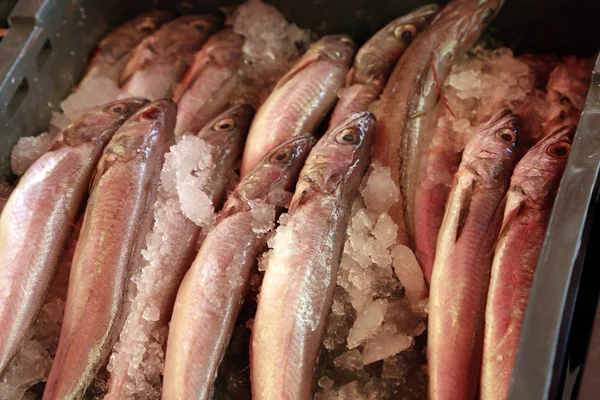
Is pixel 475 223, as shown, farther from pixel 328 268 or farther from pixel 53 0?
pixel 53 0

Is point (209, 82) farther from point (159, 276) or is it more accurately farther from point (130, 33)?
point (159, 276)

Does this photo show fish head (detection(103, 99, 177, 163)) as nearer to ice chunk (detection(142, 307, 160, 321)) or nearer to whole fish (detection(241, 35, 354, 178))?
whole fish (detection(241, 35, 354, 178))

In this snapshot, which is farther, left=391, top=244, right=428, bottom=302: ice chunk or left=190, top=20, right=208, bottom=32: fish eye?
left=190, top=20, right=208, bottom=32: fish eye

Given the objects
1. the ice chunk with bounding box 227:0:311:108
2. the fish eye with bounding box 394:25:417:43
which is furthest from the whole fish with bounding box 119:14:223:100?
the fish eye with bounding box 394:25:417:43

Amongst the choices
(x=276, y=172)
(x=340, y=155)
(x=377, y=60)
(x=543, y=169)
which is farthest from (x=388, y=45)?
(x=543, y=169)

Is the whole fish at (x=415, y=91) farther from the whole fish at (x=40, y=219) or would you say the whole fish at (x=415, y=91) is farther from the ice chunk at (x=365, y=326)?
the whole fish at (x=40, y=219)

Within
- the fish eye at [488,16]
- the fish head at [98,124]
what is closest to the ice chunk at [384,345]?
the fish head at [98,124]
